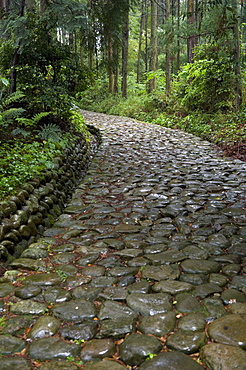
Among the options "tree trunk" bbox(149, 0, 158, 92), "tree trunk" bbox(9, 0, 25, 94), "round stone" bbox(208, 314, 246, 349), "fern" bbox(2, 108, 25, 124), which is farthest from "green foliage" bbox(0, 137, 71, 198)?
"tree trunk" bbox(149, 0, 158, 92)

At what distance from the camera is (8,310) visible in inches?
102

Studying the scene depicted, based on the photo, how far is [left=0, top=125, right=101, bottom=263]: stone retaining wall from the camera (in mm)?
3578

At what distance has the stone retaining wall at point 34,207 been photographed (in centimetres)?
358

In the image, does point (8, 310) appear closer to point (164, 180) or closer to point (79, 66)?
point (164, 180)

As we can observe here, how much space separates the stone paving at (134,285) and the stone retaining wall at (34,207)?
15 centimetres

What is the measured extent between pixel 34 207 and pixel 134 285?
202 centimetres

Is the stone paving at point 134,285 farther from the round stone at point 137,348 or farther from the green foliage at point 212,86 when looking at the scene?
the green foliage at point 212,86

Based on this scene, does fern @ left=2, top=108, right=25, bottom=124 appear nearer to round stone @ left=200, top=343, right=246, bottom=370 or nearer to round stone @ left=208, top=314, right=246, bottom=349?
round stone @ left=208, top=314, right=246, bottom=349

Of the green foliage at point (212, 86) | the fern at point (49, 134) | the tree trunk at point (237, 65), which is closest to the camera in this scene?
the fern at point (49, 134)

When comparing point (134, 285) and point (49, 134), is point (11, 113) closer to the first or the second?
point (49, 134)

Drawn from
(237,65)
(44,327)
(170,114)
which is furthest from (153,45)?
(44,327)

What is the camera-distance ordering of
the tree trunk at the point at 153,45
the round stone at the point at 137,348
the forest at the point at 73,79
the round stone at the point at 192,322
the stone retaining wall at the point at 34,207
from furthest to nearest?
the tree trunk at the point at 153,45 → the forest at the point at 73,79 → the stone retaining wall at the point at 34,207 → the round stone at the point at 192,322 → the round stone at the point at 137,348

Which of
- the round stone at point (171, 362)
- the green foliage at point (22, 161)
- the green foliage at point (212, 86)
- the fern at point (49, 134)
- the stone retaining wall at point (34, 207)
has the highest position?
the green foliage at point (212, 86)

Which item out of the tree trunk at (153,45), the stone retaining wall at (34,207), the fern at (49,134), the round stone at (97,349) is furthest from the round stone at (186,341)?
the tree trunk at (153,45)
